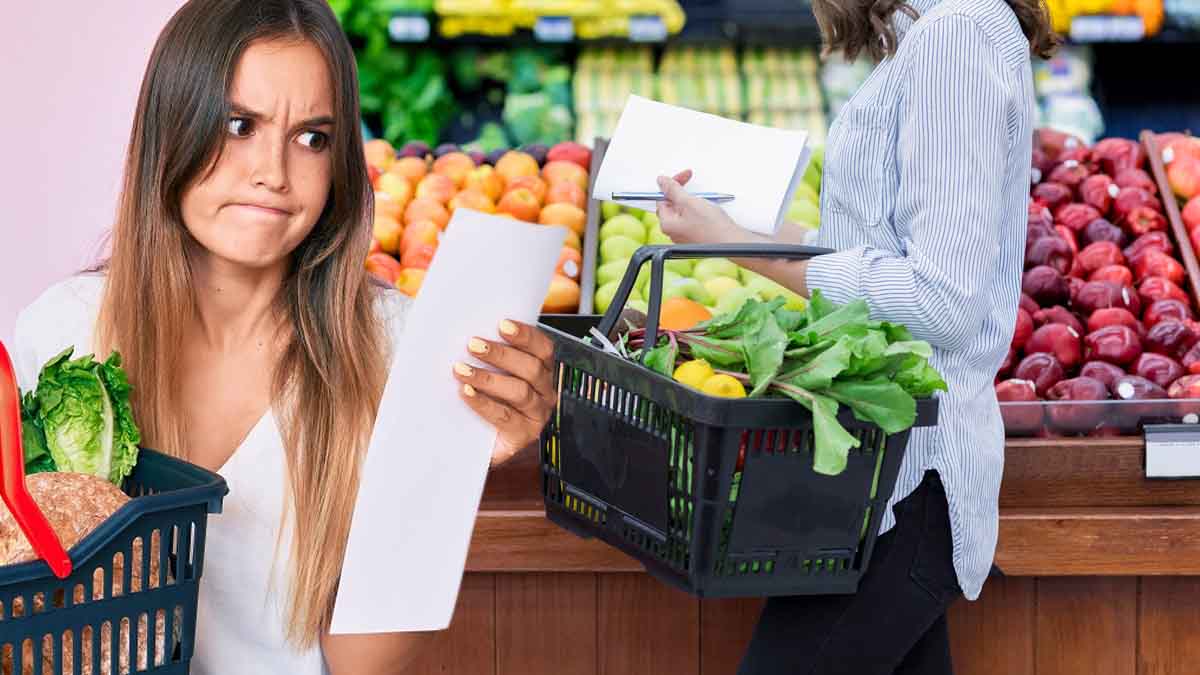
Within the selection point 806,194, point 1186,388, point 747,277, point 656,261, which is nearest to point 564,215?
point 747,277

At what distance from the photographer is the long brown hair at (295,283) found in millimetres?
1171

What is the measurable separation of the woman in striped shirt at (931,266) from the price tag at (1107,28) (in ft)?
6.95

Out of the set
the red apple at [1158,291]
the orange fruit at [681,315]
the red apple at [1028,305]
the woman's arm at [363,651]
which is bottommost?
the woman's arm at [363,651]

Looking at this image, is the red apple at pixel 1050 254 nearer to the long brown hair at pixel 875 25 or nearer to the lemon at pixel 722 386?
the long brown hair at pixel 875 25

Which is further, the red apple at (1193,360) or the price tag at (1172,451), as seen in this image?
the red apple at (1193,360)

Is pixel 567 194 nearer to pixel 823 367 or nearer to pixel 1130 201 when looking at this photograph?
pixel 1130 201

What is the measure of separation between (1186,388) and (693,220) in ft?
3.65

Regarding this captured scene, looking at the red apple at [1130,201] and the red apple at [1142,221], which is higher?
the red apple at [1130,201]

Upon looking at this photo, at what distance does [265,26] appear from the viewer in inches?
46.8

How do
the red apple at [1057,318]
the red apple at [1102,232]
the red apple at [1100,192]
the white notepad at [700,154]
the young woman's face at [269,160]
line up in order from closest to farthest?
the young woman's face at [269,160] < the white notepad at [700,154] < the red apple at [1057,318] < the red apple at [1102,232] < the red apple at [1100,192]

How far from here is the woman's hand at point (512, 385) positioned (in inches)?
41.0

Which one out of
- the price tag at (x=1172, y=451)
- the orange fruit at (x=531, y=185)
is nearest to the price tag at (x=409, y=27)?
the orange fruit at (x=531, y=185)

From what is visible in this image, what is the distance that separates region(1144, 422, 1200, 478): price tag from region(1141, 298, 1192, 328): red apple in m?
0.57

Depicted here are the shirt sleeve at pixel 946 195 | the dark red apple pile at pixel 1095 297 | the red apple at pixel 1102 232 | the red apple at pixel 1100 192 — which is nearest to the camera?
the shirt sleeve at pixel 946 195
